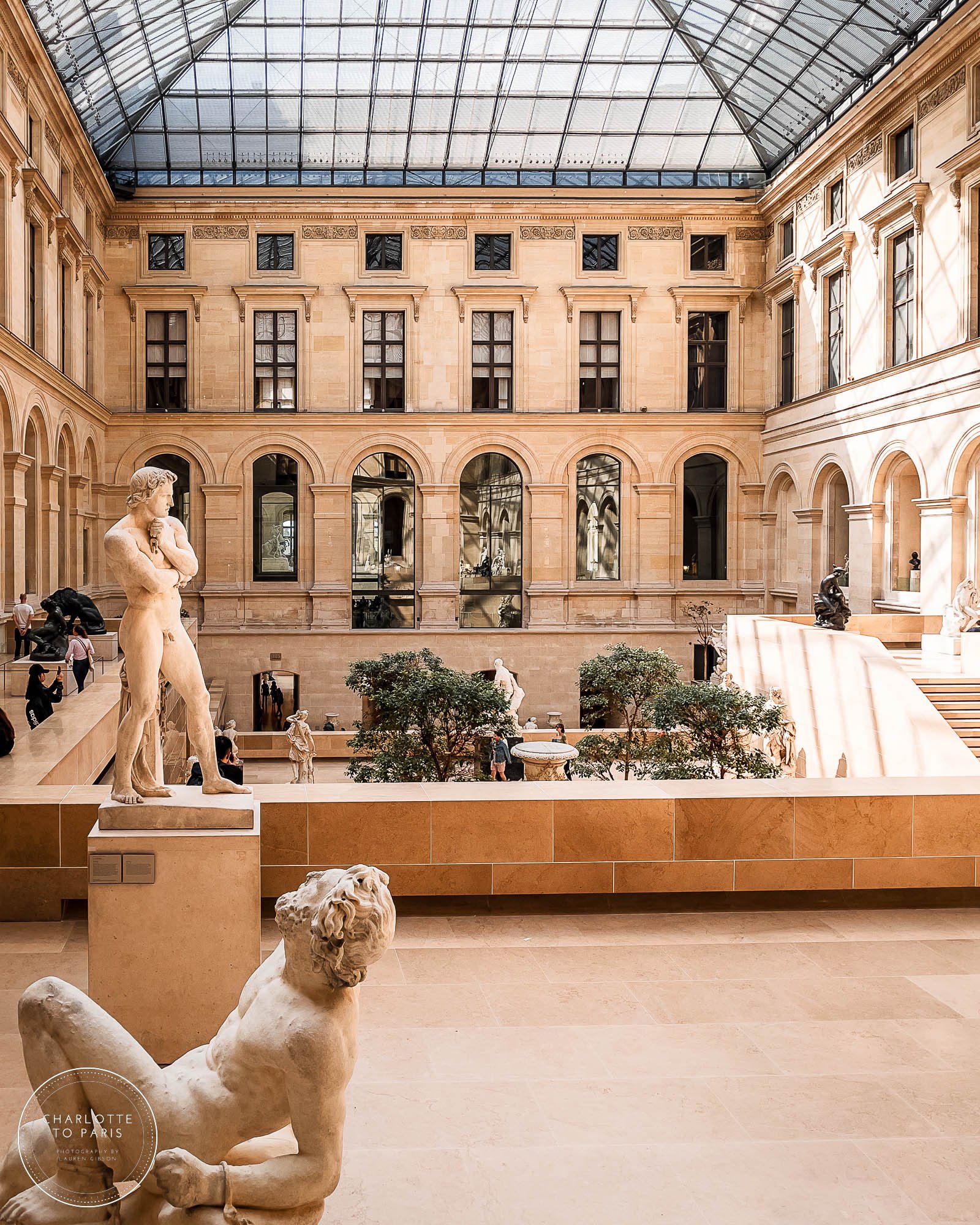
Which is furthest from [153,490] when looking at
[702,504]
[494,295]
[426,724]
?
[702,504]

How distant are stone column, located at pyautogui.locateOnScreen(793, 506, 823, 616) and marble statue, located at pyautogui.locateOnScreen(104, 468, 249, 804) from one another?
25.9 m

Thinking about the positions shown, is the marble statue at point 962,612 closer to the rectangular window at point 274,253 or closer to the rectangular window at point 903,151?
the rectangular window at point 903,151

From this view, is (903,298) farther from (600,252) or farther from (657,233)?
(600,252)

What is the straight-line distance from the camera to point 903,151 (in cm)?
2461

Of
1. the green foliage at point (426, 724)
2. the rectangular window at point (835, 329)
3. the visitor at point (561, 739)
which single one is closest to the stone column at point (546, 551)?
the rectangular window at point (835, 329)

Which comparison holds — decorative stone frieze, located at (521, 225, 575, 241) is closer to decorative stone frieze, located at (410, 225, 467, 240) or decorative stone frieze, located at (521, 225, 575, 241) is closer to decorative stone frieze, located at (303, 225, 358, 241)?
decorative stone frieze, located at (410, 225, 467, 240)

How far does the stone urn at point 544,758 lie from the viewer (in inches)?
635

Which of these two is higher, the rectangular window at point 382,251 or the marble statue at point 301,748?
the rectangular window at point 382,251

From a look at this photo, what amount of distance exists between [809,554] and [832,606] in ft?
28.9

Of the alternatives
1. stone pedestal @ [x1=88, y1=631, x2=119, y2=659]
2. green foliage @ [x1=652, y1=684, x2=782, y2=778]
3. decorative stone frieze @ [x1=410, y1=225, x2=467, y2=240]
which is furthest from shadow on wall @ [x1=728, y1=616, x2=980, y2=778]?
decorative stone frieze @ [x1=410, y1=225, x2=467, y2=240]

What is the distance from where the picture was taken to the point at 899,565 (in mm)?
25094

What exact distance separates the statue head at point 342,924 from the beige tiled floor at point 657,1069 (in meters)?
1.65

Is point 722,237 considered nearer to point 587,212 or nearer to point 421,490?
point 587,212

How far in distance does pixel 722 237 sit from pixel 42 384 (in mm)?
21027
